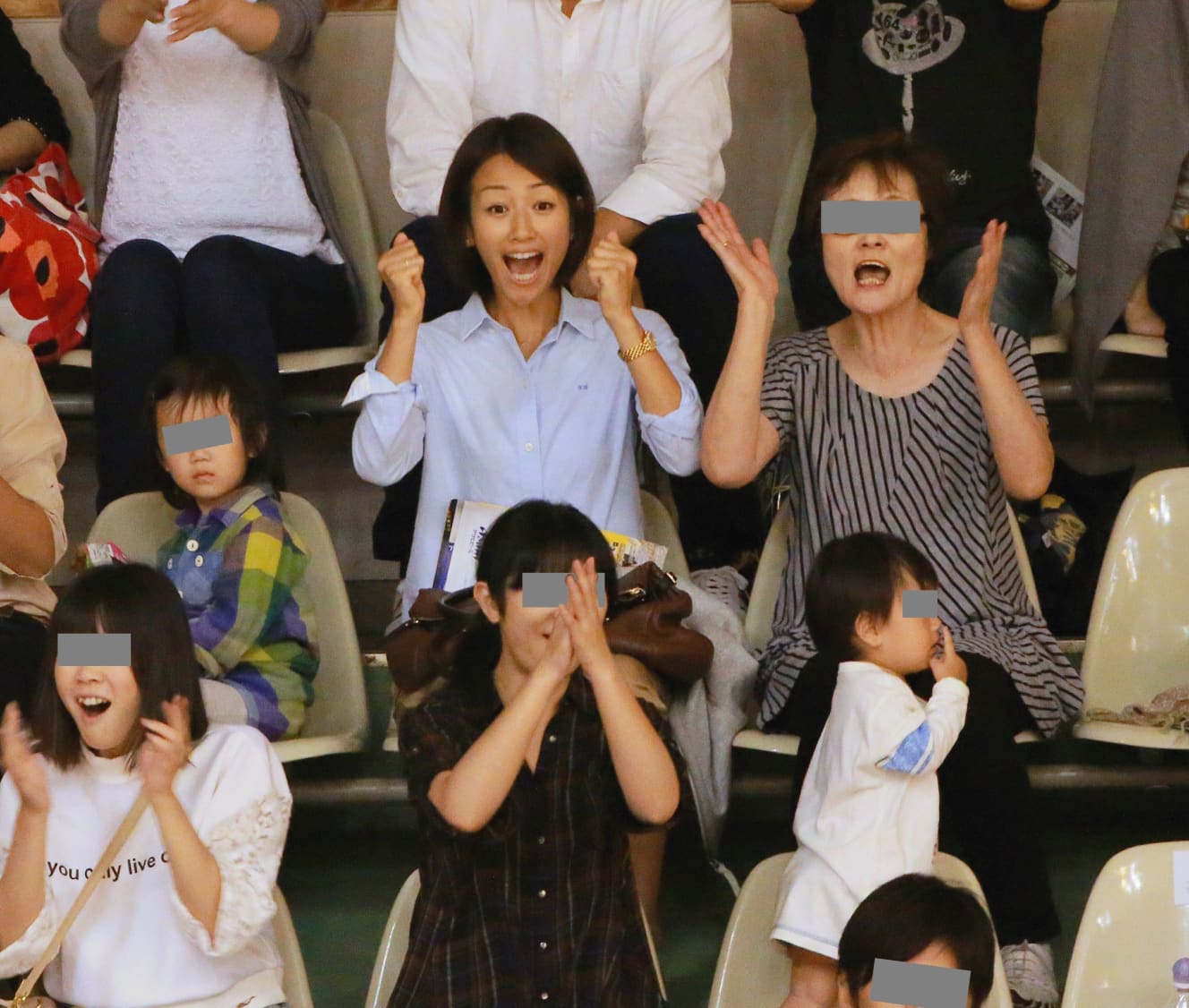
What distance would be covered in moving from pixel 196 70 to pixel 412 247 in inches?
37.0

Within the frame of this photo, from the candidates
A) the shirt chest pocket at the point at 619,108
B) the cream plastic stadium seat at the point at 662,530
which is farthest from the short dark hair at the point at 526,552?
the shirt chest pocket at the point at 619,108

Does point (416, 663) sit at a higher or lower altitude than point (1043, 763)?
higher

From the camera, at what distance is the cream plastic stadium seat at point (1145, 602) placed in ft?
8.73

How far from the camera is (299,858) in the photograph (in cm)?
291

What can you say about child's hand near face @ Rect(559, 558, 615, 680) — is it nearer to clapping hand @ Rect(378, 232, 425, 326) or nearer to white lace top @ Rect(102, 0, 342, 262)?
clapping hand @ Rect(378, 232, 425, 326)

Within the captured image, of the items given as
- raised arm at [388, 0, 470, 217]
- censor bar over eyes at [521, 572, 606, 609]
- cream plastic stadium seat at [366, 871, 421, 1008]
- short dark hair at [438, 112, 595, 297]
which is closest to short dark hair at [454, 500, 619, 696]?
censor bar over eyes at [521, 572, 606, 609]

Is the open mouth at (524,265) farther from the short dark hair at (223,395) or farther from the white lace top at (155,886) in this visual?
the white lace top at (155,886)

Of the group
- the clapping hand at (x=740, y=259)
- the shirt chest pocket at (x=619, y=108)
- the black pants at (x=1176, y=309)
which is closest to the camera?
the clapping hand at (x=740, y=259)

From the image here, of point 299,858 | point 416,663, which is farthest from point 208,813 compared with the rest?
point 299,858

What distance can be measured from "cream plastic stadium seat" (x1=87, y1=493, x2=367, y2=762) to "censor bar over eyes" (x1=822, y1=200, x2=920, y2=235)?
0.86m

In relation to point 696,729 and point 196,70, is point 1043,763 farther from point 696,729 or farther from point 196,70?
point 196,70

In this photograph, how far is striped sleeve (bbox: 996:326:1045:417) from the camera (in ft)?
8.54

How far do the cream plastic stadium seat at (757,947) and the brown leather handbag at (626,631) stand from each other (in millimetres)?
353

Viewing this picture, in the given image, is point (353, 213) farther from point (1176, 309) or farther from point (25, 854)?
point (25, 854)
